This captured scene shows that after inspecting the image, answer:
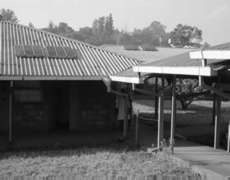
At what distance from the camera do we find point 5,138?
1207cm

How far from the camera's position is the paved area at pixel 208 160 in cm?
785

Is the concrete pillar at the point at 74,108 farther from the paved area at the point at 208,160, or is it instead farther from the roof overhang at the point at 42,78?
the paved area at the point at 208,160

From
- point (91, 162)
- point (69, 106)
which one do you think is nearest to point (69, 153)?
point (91, 162)

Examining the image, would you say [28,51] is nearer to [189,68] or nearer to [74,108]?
[74,108]

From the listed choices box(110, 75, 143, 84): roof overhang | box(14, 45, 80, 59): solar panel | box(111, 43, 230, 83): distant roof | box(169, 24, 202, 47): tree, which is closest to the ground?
box(110, 75, 143, 84): roof overhang

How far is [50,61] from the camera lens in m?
12.4

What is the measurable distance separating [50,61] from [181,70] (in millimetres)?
5650

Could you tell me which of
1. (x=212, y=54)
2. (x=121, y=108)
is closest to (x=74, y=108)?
(x=121, y=108)

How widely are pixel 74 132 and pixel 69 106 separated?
98 centimetres

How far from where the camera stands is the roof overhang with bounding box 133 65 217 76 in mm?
7079

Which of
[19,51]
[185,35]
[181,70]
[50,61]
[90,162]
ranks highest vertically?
[185,35]

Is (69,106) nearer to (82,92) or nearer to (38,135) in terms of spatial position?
(82,92)

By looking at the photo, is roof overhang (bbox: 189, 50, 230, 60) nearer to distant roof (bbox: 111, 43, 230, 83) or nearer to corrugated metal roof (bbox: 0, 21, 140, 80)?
distant roof (bbox: 111, 43, 230, 83)

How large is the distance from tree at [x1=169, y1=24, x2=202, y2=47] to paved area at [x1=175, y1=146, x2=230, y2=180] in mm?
65339
